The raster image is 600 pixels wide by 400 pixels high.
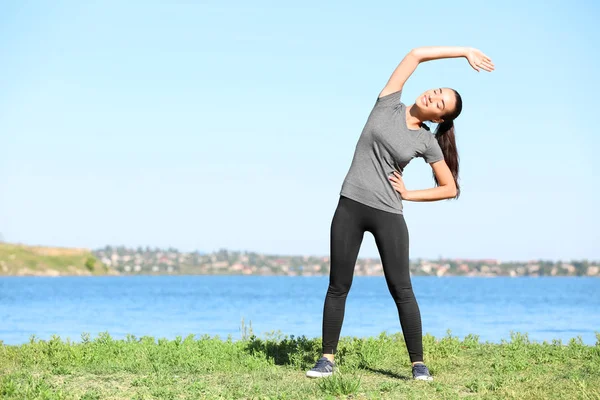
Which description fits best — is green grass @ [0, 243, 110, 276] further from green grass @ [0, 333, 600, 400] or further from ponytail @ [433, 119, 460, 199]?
ponytail @ [433, 119, 460, 199]

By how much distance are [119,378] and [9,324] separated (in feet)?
92.7

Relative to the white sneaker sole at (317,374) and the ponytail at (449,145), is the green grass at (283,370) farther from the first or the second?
the ponytail at (449,145)

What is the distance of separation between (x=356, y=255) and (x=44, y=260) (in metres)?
138

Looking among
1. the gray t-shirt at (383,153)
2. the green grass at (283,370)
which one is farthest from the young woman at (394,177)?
the green grass at (283,370)

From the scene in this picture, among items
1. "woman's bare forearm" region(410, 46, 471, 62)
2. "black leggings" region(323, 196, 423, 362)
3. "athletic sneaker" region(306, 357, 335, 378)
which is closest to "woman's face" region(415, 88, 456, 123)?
"woman's bare forearm" region(410, 46, 471, 62)

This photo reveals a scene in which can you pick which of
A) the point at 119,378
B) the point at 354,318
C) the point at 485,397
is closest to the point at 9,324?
the point at 354,318

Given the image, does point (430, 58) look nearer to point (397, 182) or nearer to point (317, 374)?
point (397, 182)

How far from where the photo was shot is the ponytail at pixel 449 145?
22.8ft

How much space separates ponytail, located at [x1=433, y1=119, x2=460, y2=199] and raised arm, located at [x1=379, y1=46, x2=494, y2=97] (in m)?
0.58

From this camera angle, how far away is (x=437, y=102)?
6664 mm

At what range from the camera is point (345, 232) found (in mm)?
6781

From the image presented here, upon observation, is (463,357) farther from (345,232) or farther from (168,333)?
(168,333)

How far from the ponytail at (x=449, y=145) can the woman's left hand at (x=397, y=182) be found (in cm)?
40

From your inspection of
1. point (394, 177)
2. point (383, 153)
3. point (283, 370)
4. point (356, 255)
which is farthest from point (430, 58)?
point (283, 370)
